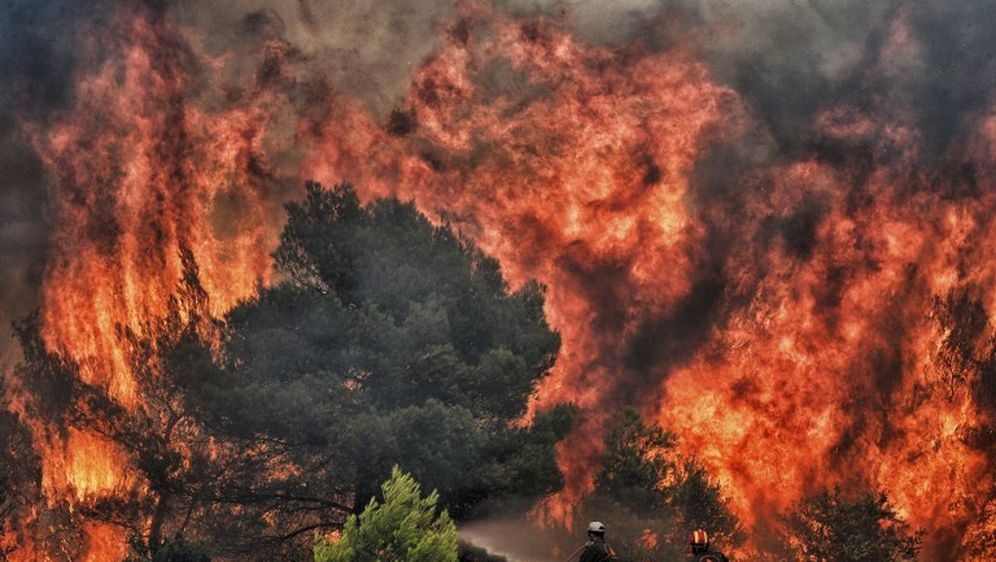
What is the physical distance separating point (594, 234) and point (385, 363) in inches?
627

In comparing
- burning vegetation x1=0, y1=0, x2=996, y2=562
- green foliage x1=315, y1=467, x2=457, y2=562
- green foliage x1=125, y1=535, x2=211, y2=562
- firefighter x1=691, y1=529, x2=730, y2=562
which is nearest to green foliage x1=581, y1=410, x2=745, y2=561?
burning vegetation x1=0, y1=0, x2=996, y2=562

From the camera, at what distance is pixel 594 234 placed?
1745 inches

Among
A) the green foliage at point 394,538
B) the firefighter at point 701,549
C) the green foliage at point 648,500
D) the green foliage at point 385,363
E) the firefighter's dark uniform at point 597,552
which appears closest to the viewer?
the firefighter at point 701,549

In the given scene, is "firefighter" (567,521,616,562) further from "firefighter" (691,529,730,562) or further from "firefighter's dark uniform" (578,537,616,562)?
"firefighter" (691,529,730,562)

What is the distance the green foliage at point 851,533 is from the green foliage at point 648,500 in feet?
9.37

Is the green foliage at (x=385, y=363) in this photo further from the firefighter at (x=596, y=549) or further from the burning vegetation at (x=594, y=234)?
→ the firefighter at (x=596, y=549)

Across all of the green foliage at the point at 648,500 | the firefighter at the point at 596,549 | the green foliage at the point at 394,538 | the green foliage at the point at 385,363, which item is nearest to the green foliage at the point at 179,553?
the green foliage at the point at 385,363

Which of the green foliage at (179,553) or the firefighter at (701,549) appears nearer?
the firefighter at (701,549)

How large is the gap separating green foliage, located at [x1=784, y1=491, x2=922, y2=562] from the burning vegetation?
0.14 m

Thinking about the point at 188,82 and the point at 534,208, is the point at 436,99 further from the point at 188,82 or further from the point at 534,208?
the point at 188,82

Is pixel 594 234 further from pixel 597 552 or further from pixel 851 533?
pixel 597 552

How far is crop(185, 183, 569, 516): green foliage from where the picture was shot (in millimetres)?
29062

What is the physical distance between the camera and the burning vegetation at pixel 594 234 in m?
39.2

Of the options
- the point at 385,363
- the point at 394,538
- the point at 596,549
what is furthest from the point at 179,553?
the point at 596,549
